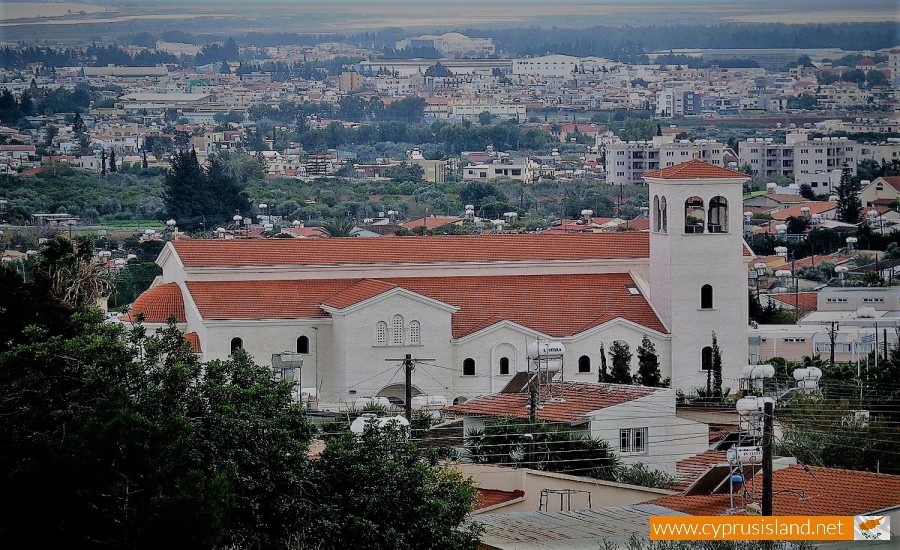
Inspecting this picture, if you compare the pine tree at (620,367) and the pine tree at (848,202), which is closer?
the pine tree at (620,367)

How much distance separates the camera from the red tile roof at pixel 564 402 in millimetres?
27641

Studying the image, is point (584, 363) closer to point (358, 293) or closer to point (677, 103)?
point (358, 293)

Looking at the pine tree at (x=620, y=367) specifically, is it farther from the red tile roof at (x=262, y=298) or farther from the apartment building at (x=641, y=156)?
the apartment building at (x=641, y=156)

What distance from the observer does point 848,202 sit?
292 ft

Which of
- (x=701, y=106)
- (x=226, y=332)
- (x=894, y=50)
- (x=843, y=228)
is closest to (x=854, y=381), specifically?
(x=226, y=332)

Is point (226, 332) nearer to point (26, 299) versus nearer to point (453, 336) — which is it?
point (453, 336)

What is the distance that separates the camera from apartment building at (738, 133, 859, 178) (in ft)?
391

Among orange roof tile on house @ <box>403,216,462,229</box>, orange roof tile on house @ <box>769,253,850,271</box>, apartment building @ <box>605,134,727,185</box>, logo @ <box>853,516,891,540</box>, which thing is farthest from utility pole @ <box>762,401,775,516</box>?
apartment building @ <box>605,134,727,185</box>

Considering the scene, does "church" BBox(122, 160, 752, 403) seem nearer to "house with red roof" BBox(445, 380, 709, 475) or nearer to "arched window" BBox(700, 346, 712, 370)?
"arched window" BBox(700, 346, 712, 370)

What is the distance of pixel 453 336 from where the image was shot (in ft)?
116

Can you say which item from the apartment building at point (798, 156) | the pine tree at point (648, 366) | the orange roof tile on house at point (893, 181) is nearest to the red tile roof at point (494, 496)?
the pine tree at point (648, 366)

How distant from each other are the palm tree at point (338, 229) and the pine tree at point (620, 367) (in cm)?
3922

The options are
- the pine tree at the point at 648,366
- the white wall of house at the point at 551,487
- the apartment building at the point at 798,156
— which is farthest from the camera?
the apartment building at the point at 798,156

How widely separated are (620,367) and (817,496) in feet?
44.3
